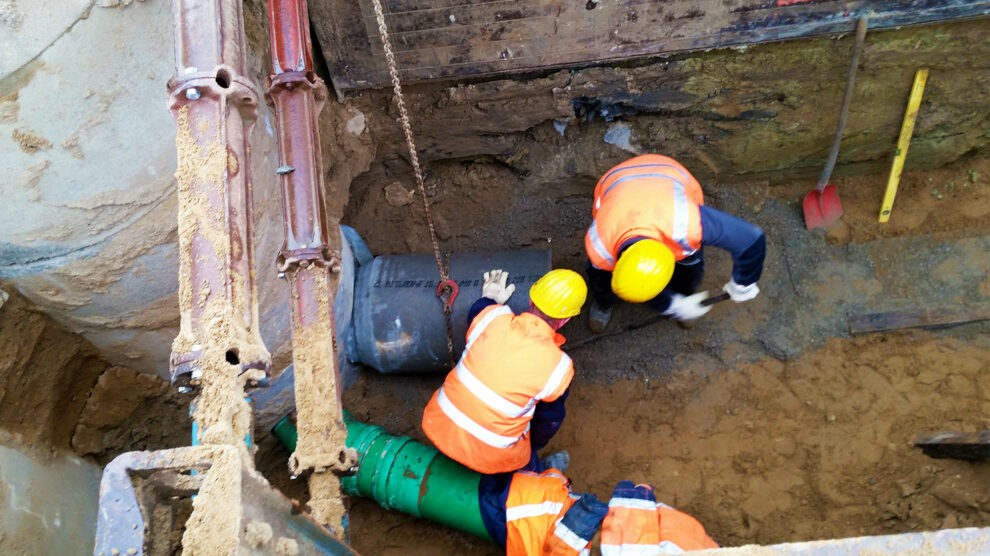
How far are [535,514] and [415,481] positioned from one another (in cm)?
72

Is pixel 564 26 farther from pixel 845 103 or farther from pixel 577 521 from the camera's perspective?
pixel 577 521

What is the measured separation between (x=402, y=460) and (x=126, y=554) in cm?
180

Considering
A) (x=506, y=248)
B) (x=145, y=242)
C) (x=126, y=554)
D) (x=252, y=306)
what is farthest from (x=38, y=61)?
(x=506, y=248)

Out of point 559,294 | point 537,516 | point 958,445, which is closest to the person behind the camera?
point 537,516

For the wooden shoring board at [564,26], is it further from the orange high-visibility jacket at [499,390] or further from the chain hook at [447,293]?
the orange high-visibility jacket at [499,390]

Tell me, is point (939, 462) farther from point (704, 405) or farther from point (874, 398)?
point (704, 405)

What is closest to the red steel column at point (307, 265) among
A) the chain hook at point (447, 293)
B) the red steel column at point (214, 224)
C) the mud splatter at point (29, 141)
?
the red steel column at point (214, 224)

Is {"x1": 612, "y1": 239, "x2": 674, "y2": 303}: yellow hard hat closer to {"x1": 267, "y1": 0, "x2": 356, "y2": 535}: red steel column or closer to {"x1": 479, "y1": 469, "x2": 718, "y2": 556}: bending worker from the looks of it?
{"x1": 479, "y1": 469, "x2": 718, "y2": 556}: bending worker

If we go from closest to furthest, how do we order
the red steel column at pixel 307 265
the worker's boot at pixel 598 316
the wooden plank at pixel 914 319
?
the red steel column at pixel 307 265 → the wooden plank at pixel 914 319 → the worker's boot at pixel 598 316

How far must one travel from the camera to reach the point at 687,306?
3695 mm

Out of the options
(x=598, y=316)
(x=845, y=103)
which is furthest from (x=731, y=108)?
(x=598, y=316)

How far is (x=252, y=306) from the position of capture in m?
1.97

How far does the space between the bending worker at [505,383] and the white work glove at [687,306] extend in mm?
857

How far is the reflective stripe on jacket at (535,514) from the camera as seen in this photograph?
2.80m
